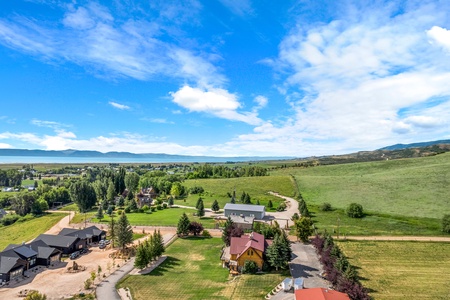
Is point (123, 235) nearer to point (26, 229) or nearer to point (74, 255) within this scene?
point (74, 255)

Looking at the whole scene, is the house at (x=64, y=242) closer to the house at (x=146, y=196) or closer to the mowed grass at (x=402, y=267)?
the house at (x=146, y=196)

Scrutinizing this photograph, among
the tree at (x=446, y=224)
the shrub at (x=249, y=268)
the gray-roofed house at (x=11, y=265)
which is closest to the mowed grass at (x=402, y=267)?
the tree at (x=446, y=224)

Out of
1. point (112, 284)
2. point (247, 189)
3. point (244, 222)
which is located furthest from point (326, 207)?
point (112, 284)

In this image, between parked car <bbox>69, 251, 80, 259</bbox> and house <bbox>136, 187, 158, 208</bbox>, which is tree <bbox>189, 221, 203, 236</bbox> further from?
house <bbox>136, 187, 158, 208</bbox>

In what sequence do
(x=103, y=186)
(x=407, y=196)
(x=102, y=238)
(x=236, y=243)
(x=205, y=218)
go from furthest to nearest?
(x=103, y=186)
(x=407, y=196)
(x=205, y=218)
(x=102, y=238)
(x=236, y=243)

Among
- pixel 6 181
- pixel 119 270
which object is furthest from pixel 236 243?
pixel 6 181

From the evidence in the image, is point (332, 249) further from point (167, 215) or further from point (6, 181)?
point (6, 181)
